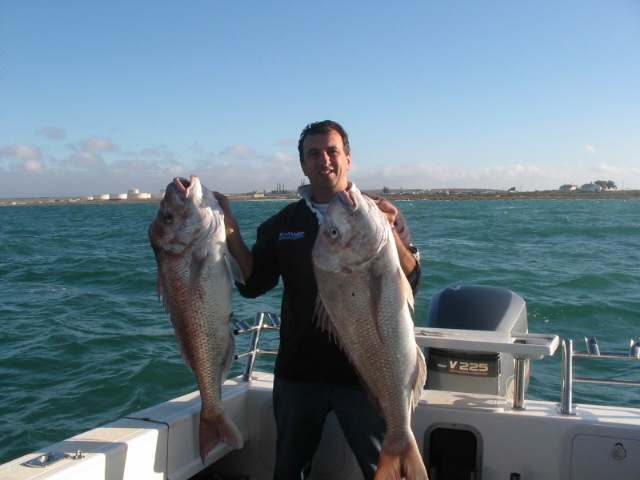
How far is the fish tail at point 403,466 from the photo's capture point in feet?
9.04

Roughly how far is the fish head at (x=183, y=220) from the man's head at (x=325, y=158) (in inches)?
27.8

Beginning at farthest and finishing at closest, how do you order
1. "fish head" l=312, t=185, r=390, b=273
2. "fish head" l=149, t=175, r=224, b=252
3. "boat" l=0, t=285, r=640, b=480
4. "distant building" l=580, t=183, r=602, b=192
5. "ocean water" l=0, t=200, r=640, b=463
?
"distant building" l=580, t=183, r=602, b=192 → "ocean water" l=0, t=200, r=640, b=463 → "boat" l=0, t=285, r=640, b=480 → "fish head" l=149, t=175, r=224, b=252 → "fish head" l=312, t=185, r=390, b=273

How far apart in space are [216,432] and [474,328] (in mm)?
2411

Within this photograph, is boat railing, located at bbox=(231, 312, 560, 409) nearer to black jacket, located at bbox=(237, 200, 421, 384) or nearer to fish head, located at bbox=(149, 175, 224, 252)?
black jacket, located at bbox=(237, 200, 421, 384)

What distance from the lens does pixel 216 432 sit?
310 cm

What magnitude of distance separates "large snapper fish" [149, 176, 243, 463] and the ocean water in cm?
480

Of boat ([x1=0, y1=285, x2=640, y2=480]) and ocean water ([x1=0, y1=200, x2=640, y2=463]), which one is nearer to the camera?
boat ([x1=0, y1=285, x2=640, y2=480])

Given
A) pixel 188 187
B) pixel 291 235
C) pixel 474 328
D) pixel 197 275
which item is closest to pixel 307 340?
pixel 291 235

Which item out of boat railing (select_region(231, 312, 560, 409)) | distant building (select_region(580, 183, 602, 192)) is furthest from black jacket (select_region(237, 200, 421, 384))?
distant building (select_region(580, 183, 602, 192))

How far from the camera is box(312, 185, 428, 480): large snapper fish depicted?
2699 mm

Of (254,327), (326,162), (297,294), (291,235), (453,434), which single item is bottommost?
(453,434)

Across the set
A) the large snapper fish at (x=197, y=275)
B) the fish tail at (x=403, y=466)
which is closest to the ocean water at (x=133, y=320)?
the large snapper fish at (x=197, y=275)

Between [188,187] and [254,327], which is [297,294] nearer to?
[188,187]

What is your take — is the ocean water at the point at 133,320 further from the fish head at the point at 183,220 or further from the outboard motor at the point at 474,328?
the fish head at the point at 183,220
